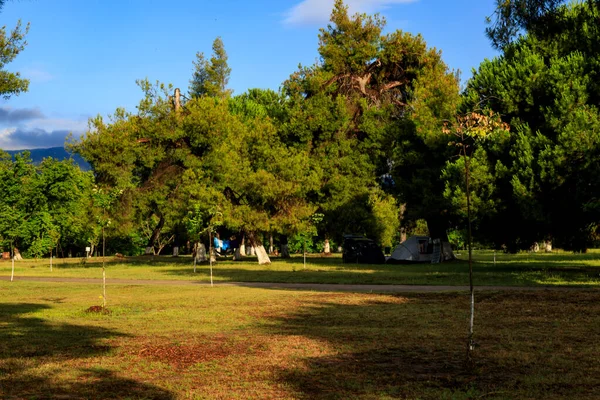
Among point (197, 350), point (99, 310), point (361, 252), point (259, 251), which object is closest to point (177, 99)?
point (259, 251)

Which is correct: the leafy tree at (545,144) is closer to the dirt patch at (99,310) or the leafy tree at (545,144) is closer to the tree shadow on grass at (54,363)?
the dirt patch at (99,310)

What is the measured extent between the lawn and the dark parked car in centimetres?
3420

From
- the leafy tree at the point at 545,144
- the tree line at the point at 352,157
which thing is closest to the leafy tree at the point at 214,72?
the tree line at the point at 352,157

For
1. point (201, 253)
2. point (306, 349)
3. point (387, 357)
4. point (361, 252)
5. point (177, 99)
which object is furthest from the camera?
point (177, 99)

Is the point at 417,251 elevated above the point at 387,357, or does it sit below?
above

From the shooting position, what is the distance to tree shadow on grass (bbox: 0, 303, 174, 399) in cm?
969

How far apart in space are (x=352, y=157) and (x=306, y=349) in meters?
46.3

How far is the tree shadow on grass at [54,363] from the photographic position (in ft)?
31.8

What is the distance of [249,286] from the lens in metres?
29.9

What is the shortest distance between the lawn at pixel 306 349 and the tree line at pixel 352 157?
8.73m

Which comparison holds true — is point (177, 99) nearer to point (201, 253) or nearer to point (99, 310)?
point (201, 253)

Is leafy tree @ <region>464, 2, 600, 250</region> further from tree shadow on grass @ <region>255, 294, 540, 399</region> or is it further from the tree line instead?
tree shadow on grass @ <region>255, 294, 540, 399</region>

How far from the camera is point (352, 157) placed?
192 feet

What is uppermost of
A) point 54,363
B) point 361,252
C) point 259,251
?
point 259,251
